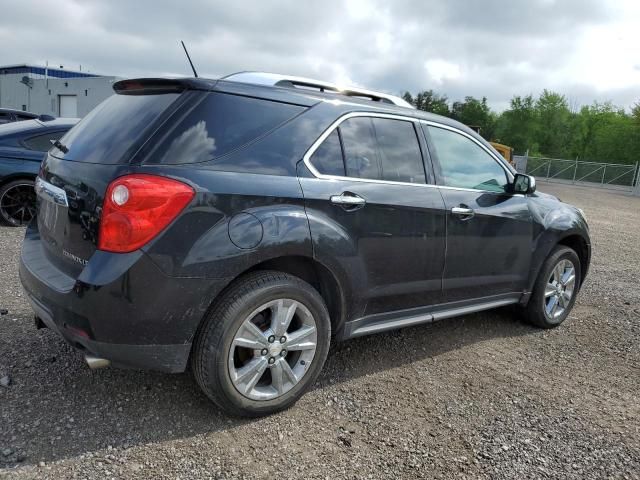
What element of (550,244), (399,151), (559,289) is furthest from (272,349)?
(559,289)

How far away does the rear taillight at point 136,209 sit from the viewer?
244cm

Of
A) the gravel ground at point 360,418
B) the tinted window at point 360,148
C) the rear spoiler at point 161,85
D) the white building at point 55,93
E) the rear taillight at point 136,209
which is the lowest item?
the gravel ground at point 360,418

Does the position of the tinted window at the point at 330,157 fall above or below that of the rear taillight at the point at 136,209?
above

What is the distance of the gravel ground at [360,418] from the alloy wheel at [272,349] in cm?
22

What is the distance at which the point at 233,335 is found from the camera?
269cm

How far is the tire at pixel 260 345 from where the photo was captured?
2670 mm

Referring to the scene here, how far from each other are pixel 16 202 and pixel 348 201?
5.93m

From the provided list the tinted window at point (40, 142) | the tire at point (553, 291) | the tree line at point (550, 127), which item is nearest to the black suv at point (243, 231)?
the tire at point (553, 291)

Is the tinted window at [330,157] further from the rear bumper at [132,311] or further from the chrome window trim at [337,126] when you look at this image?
the rear bumper at [132,311]

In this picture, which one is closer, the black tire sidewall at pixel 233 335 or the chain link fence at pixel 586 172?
the black tire sidewall at pixel 233 335

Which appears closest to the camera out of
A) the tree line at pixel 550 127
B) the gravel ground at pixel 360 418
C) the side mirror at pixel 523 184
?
the gravel ground at pixel 360 418

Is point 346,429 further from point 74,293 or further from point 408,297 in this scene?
point 74,293

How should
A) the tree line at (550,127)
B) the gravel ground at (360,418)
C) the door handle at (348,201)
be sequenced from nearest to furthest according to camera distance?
1. the gravel ground at (360,418)
2. the door handle at (348,201)
3. the tree line at (550,127)

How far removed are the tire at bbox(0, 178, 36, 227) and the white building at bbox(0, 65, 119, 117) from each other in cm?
2936
